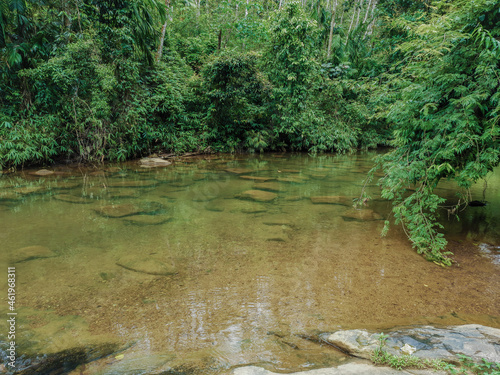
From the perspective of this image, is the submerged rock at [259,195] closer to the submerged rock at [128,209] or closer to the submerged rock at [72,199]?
the submerged rock at [128,209]

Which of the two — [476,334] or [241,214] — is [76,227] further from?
[476,334]

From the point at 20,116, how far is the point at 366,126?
16286mm

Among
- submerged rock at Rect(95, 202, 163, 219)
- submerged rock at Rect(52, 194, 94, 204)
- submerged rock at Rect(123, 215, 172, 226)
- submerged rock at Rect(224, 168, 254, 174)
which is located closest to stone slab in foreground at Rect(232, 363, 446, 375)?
submerged rock at Rect(123, 215, 172, 226)

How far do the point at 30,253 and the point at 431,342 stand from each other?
454cm

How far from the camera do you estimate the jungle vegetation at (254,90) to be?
3.88m

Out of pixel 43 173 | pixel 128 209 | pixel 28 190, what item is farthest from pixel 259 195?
pixel 43 173

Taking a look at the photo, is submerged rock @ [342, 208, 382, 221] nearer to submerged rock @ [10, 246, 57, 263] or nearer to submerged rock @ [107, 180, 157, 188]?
submerged rock @ [10, 246, 57, 263]

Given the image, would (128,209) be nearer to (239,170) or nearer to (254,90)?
(239,170)

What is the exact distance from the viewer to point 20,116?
970 centimetres

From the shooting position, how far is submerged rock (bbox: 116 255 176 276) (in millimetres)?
3545

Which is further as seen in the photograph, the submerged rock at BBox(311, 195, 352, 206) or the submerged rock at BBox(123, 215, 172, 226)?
the submerged rock at BBox(311, 195, 352, 206)

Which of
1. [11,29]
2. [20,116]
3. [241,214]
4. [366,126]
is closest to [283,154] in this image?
[366,126]

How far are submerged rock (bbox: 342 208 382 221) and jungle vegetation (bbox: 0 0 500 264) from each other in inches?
24.8

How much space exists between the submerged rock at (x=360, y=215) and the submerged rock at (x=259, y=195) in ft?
5.70
